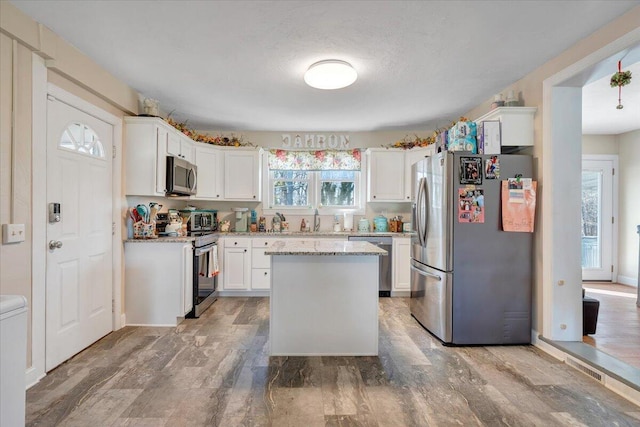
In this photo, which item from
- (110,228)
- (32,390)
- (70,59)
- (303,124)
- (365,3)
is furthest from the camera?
(303,124)

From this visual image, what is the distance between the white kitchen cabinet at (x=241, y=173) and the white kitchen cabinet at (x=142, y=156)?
4.46 ft

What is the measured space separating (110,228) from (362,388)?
2.76m

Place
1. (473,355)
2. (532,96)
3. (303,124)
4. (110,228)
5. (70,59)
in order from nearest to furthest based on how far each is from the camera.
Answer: (70,59) → (473,355) → (532,96) → (110,228) → (303,124)

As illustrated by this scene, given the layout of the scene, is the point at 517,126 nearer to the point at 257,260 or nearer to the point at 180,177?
the point at 257,260

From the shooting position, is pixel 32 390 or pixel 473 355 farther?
pixel 473 355

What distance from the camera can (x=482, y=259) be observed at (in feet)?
9.20

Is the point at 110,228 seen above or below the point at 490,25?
below

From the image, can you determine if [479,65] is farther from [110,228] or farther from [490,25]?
[110,228]

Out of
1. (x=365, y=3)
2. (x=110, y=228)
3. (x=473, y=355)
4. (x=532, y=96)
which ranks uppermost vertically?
(x=365, y=3)

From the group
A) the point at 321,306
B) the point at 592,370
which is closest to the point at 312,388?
the point at 321,306

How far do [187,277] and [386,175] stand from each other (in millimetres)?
3058

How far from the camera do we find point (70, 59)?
7.92 ft

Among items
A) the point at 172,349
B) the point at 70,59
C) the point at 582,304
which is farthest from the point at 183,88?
the point at 582,304

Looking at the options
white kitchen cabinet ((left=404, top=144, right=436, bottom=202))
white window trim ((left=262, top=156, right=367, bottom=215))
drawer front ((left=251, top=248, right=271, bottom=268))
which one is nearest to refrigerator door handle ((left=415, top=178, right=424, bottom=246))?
white kitchen cabinet ((left=404, top=144, right=436, bottom=202))
